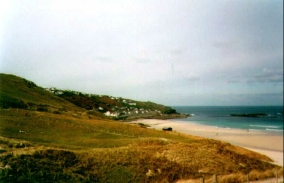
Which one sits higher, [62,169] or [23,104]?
[23,104]

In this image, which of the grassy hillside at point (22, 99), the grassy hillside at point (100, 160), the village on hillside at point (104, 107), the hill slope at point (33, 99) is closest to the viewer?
the grassy hillside at point (100, 160)

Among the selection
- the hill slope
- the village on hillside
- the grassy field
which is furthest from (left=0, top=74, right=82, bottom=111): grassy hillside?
the village on hillside

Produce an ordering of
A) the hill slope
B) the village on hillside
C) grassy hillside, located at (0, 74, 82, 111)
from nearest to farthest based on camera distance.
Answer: grassy hillside, located at (0, 74, 82, 111)
the hill slope
the village on hillside

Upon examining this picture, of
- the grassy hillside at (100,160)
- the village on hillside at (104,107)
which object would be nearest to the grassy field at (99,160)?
the grassy hillside at (100,160)

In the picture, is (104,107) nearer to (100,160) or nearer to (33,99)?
(33,99)

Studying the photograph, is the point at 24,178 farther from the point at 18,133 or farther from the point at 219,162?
the point at 219,162

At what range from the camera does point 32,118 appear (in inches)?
1446

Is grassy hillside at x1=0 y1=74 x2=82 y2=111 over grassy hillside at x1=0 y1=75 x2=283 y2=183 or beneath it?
over

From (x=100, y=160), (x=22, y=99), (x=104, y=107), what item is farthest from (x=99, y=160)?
(x=104, y=107)

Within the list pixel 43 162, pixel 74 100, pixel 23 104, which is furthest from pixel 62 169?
pixel 74 100

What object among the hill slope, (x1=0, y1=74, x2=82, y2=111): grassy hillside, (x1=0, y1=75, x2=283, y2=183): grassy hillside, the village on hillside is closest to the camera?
(x1=0, y1=75, x2=283, y2=183): grassy hillside

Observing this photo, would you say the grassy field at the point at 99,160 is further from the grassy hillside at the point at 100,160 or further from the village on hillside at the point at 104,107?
the village on hillside at the point at 104,107

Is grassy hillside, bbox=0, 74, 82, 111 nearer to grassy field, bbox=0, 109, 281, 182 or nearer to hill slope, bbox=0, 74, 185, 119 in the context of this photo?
hill slope, bbox=0, 74, 185, 119

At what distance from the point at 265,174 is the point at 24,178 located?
1515 cm
